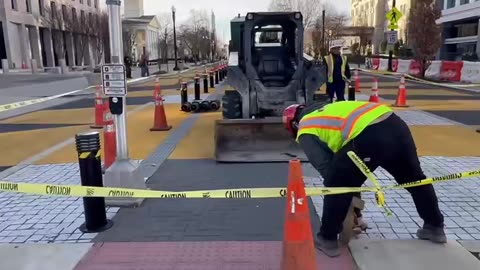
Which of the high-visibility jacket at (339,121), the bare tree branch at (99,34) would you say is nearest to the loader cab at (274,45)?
the high-visibility jacket at (339,121)

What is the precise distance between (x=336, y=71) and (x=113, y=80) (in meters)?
7.74

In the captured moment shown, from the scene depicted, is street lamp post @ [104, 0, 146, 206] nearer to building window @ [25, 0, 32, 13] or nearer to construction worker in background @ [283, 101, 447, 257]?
construction worker in background @ [283, 101, 447, 257]

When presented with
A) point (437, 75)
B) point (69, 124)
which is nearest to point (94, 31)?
point (437, 75)

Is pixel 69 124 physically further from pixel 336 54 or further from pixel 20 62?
pixel 20 62

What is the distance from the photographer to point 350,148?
133 inches

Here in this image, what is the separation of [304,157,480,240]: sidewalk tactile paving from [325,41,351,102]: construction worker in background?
17.4 ft

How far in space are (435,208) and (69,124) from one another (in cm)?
974

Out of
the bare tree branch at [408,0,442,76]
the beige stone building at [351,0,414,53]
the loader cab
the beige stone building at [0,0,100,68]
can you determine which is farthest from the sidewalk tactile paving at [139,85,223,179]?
the beige stone building at [351,0,414,53]

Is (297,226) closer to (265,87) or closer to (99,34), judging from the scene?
(265,87)

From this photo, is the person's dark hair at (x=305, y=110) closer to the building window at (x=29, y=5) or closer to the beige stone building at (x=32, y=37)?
the beige stone building at (x=32, y=37)

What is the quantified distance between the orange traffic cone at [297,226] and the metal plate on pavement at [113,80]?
2.45 metres

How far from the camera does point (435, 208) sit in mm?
3791

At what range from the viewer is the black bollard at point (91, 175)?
4270 millimetres

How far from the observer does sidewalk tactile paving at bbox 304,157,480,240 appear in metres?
4.18
